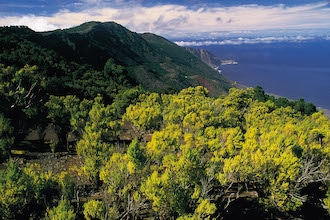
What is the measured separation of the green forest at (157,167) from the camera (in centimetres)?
3344

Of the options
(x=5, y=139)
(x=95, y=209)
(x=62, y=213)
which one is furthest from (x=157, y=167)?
(x=5, y=139)

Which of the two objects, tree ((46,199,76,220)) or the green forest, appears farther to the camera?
the green forest

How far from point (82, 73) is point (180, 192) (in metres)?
99.9

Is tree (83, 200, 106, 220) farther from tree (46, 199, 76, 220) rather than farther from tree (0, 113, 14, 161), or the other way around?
tree (0, 113, 14, 161)

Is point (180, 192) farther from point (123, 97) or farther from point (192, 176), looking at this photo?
point (123, 97)

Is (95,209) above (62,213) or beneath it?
beneath

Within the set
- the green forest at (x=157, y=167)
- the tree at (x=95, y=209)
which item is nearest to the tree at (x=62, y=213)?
the green forest at (x=157, y=167)

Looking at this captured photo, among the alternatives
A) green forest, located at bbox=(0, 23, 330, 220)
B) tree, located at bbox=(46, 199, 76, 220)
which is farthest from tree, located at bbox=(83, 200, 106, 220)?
tree, located at bbox=(46, 199, 76, 220)

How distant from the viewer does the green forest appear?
1316 inches

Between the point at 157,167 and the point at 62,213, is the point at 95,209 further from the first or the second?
the point at 157,167

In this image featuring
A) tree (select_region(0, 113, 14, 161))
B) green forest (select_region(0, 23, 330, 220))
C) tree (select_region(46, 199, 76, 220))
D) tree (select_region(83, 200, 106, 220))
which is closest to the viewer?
tree (select_region(46, 199, 76, 220))

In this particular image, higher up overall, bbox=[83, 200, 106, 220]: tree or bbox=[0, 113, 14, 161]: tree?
bbox=[0, 113, 14, 161]: tree

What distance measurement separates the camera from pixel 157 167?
39.5 metres

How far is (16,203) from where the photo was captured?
1242 inches
